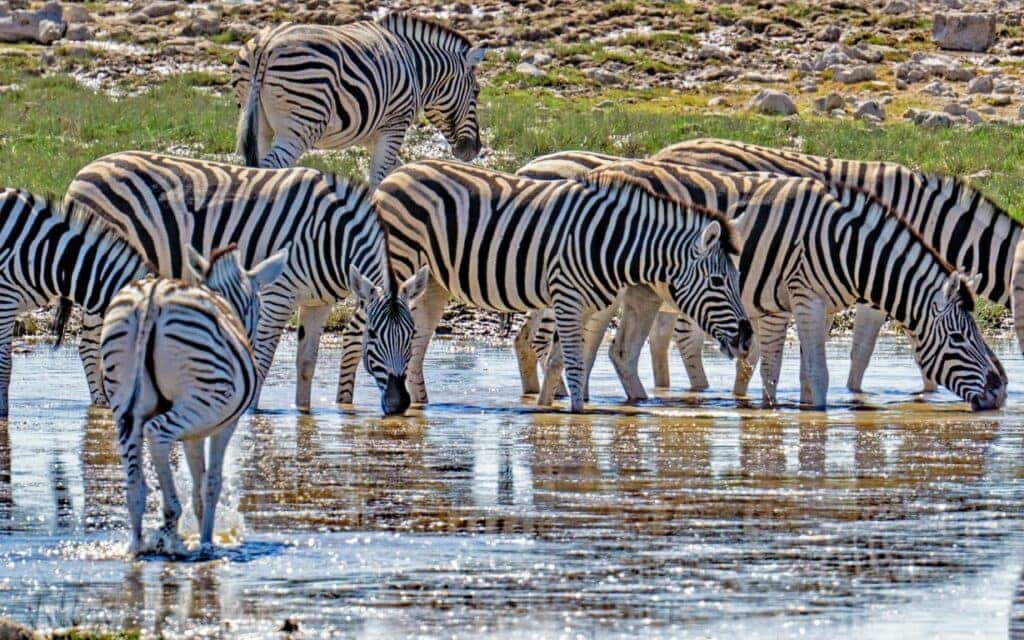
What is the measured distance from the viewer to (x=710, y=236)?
13.6m

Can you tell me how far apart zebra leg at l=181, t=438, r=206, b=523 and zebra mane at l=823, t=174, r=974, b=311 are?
658 cm

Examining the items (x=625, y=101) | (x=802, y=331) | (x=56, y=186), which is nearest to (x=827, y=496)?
(x=802, y=331)

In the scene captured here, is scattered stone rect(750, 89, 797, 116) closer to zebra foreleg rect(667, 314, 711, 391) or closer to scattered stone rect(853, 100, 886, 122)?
scattered stone rect(853, 100, 886, 122)

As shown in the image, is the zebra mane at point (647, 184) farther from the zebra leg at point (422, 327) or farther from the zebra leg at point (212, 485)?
the zebra leg at point (212, 485)

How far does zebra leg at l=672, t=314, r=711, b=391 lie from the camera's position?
1559 centimetres

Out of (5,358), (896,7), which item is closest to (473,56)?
(5,358)

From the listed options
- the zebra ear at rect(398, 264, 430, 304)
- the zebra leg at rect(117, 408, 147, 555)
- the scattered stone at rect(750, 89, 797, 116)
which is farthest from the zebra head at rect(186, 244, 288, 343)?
the scattered stone at rect(750, 89, 797, 116)

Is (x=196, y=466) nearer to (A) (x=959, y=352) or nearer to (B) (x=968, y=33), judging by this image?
(A) (x=959, y=352)

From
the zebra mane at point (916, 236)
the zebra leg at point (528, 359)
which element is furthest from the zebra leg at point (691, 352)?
the zebra mane at point (916, 236)

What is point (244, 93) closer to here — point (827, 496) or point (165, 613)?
point (827, 496)

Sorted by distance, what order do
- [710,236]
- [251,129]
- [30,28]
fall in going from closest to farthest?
1. [710,236]
2. [251,129]
3. [30,28]

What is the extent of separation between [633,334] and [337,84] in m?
4.86

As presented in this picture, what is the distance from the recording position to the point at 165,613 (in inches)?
277

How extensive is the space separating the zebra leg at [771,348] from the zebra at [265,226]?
2.71 m
